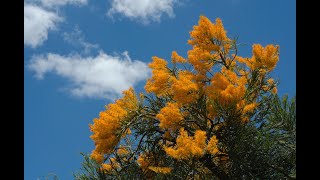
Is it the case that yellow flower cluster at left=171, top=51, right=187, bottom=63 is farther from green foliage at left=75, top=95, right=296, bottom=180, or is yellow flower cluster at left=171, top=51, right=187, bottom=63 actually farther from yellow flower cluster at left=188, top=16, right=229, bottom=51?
green foliage at left=75, top=95, right=296, bottom=180

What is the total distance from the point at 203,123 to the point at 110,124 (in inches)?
109

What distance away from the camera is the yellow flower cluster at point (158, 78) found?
14.5 meters

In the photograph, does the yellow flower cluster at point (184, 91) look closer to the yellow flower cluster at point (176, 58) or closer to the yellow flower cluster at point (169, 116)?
the yellow flower cluster at point (169, 116)

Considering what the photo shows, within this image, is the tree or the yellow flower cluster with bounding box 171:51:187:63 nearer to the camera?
the tree

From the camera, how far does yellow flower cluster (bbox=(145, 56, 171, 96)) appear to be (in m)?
14.5

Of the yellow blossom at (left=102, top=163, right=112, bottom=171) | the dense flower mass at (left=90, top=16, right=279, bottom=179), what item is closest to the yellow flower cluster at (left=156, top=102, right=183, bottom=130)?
the dense flower mass at (left=90, top=16, right=279, bottom=179)

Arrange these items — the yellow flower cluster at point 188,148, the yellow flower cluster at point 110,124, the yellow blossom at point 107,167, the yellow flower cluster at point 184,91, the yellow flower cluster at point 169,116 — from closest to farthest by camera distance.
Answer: the yellow flower cluster at point 188,148 < the yellow flower cluster at point 169,116 < the yellow flower cluster at point 184,91 < the yellow flower cluster at point 110,124 < the yellow blossom at point 107,167

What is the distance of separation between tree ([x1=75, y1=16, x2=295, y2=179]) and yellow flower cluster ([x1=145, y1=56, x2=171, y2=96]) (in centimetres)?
3

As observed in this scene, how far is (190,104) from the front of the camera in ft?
44.8

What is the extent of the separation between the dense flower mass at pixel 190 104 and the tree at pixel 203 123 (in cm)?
3

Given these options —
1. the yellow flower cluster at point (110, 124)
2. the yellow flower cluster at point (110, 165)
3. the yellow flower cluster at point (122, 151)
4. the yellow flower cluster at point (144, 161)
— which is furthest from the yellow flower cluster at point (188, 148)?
the yellow flower cluster at point (110, 165)

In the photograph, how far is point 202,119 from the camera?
13539 millimetres
